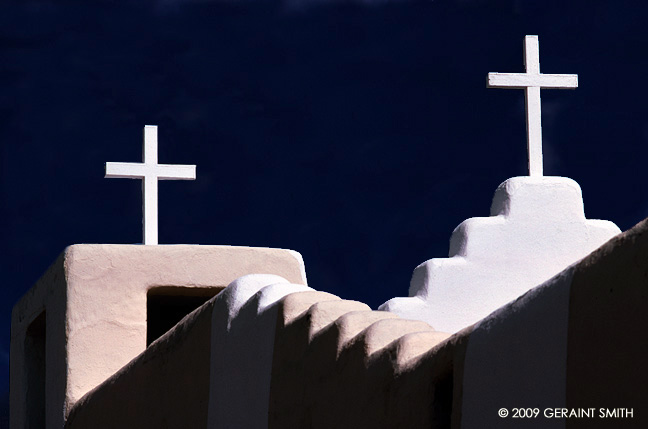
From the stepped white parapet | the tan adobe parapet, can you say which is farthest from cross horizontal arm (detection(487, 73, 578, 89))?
the tan adobe parapet

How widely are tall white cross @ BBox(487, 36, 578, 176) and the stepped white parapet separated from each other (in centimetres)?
25

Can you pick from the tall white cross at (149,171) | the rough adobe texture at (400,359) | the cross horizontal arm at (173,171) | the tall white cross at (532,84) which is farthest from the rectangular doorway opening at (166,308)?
the rough adobe texture at (400,359)

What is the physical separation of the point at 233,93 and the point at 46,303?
1530cm

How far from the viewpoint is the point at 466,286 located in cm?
760

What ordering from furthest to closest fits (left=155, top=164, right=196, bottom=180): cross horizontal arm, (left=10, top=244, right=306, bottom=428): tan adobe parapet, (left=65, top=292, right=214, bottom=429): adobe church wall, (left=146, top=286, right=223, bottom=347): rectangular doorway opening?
1. (left=146, top=286, right=223, bottom=347): rectangular doorway opening
2. (left=155, top=164, right=196, bottom=180): cross horizontal arm
3. (left=10, top=244, right=306, bottom=428): tan adobe parapet
4. (left=65, top=292, right=214, bottom=429): adobe church wall

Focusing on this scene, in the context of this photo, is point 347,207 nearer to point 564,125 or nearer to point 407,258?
point 407,258

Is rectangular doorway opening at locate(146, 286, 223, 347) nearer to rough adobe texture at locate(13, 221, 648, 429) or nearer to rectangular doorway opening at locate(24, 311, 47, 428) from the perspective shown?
rectangular doorway opening at locate(24, 311, 47, 428)

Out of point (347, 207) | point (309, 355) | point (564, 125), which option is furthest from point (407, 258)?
point (309, 355)

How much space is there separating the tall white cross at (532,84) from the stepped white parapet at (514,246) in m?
0.25

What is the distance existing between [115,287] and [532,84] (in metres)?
3.43

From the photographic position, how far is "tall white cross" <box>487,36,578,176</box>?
26.2 ft

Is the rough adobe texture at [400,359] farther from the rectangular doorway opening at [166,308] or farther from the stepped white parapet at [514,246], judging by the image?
the rectangular doorway opening at [166,308]

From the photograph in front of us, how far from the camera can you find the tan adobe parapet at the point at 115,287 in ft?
22.7

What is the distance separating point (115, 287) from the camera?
7.04 m
